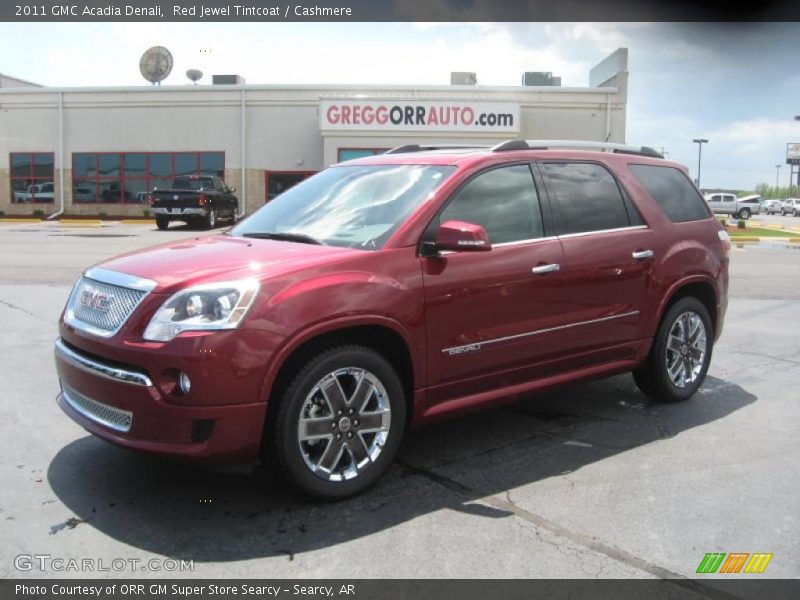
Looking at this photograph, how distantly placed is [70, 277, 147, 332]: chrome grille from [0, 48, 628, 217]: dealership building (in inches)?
1058

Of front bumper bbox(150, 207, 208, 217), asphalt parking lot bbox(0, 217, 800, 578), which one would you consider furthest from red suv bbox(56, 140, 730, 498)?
front bumper bbox(150, 207, 208, 217)

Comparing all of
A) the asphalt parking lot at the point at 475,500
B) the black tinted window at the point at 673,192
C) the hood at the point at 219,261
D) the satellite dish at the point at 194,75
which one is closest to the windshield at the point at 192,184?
the satellite dish at the point at 194,75

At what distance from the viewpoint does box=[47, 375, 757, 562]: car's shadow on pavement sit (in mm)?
3533

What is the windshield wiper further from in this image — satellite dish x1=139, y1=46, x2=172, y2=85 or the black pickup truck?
satellite dish x1=139, y1=46, x2=172, y2=85

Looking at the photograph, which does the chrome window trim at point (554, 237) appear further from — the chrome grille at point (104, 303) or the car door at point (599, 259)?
the chrome grille at point (104, 303)

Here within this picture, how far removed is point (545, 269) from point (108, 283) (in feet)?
8.24

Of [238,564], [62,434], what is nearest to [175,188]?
[62,434]

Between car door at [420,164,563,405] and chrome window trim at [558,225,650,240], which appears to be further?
chrome window trim at [558,225,650,240]

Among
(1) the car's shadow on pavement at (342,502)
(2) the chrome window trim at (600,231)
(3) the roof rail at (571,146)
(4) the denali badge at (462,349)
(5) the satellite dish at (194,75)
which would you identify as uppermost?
(5) the satellite dish at (194,75)

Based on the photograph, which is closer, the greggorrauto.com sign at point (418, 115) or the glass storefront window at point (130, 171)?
the greggorrauto.com sign at point (418, 115)

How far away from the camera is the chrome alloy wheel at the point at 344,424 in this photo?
378cm

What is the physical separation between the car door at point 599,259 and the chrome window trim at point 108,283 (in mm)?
2506

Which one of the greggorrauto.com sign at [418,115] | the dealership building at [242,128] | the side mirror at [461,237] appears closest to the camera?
the side mirror at [461,237]

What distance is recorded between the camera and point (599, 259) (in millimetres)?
5000
